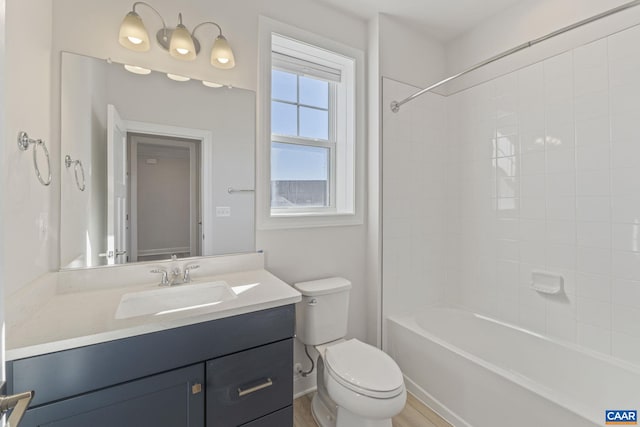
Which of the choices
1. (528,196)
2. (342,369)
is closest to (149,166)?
(342,369)

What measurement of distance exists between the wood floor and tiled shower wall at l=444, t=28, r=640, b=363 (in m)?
0.92

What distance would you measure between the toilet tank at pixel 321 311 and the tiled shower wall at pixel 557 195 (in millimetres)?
1198

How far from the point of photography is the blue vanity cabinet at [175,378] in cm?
84

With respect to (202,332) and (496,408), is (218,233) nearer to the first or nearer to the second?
(202,332)

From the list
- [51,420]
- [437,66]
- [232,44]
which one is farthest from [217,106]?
[437,66]

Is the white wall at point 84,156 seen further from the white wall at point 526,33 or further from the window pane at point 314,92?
the white wall at point 526,33

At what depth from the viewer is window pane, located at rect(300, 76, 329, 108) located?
6.88 ft

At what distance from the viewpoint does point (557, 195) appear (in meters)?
1.84

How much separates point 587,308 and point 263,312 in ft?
6.37

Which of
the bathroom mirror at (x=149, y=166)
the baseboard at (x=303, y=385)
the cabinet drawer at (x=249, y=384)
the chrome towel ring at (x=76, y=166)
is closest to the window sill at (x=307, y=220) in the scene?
the bathroom mirror at (x=149, y=166)

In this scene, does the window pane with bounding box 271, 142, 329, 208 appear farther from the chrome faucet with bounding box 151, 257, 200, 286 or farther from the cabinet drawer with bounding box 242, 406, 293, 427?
the cabinet drawer with bounding box 242, 406, 293, 427

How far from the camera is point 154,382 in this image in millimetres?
972

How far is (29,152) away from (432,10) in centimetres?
250

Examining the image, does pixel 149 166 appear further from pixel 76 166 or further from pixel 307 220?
pixel 307 220
